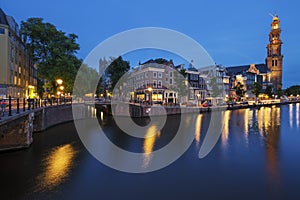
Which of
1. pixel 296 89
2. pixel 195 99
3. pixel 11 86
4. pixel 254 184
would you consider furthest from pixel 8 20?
pixel 296 89

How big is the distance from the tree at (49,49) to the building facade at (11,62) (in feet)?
8.14

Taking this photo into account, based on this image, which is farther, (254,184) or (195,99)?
(195,99)

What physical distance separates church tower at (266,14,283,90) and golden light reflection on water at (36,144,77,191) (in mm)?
126850

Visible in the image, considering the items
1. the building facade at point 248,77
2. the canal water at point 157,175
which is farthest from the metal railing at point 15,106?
the building facade at point 248,77

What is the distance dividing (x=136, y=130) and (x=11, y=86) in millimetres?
23061

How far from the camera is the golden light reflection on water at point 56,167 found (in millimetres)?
11836

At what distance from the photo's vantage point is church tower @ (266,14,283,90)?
121250mm

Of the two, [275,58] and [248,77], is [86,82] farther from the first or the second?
[275,58]

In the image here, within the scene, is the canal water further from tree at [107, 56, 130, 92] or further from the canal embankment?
tree at [107, 56, 130, 92]

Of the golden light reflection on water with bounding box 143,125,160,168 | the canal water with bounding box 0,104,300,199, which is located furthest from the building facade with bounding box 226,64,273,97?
the canal water with bounding box 0,104,300,199

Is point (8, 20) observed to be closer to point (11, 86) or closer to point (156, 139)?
point (11, 86)

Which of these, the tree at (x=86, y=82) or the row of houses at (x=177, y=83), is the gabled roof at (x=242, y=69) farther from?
the tree at (x=86, y=82)

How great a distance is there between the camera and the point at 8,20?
3612 centimetres

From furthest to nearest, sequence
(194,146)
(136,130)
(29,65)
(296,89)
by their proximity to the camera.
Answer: (296,89), (29,65), (136,130), (194,146)
